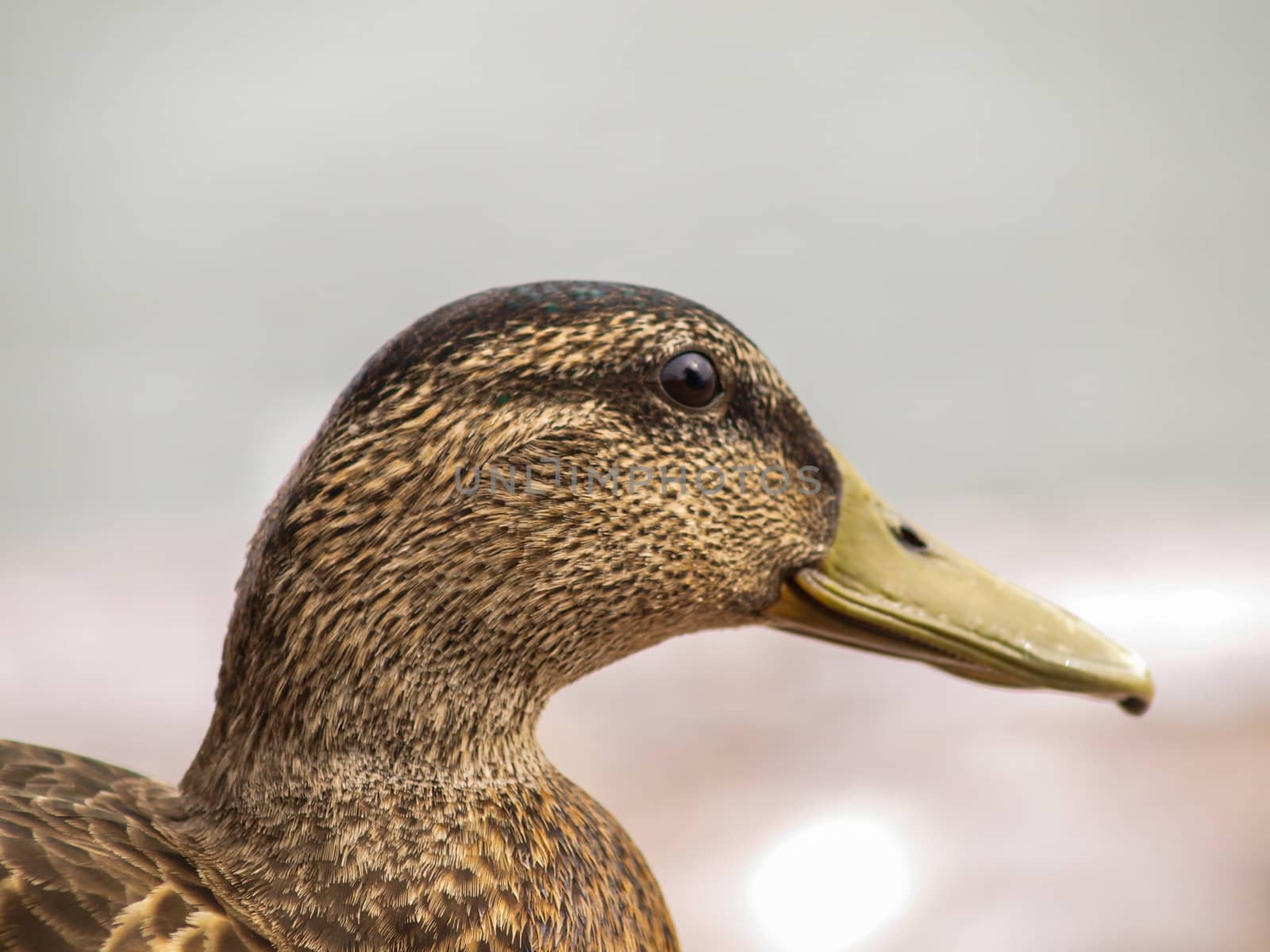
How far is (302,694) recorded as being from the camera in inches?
24.0

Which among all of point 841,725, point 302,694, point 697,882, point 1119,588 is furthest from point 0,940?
point 1119,588

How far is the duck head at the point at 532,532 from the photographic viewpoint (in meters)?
0.60

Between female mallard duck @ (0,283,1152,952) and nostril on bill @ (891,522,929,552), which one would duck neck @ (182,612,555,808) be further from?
nostril on bill @ (891,522,929,552)

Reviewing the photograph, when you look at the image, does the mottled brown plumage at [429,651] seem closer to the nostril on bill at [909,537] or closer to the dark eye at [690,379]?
the dark eye at [690,379]

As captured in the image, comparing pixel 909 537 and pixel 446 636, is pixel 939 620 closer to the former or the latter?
Result: pixel 909 537

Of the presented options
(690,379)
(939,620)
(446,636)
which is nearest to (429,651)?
(446,636)

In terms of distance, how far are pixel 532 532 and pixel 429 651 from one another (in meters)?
0.08

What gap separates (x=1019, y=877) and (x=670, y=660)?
72 centimetres

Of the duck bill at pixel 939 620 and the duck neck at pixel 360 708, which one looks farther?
the duck bill at pixel 939 620

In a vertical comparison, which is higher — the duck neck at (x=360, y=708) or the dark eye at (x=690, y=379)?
the dark eye at (x=690, y=379)

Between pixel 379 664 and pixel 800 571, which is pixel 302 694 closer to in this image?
pixel 379 664

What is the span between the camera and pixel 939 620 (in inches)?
28.4

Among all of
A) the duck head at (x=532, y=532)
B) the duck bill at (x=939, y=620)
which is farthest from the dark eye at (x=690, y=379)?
the duck bill at (x=939, y=620)

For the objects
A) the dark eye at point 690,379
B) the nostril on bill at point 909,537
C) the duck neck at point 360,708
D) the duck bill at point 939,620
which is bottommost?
the duck neck at point 360,708
